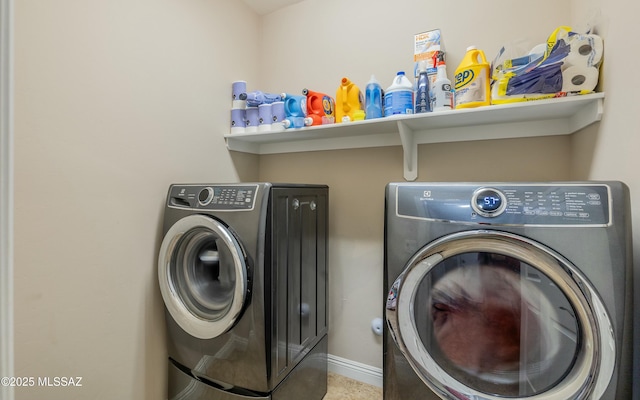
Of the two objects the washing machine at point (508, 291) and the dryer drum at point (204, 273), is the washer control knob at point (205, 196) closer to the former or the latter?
the dryer drum at point (204, 273)

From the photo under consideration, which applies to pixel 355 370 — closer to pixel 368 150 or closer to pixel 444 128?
pixel 368 150

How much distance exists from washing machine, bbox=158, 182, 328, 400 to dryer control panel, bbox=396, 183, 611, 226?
22.4 inches

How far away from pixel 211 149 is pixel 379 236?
1181 millimetres

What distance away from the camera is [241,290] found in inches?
43.4

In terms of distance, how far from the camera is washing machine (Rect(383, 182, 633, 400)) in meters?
0.73

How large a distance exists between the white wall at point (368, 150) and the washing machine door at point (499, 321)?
719 mm

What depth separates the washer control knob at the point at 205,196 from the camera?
1252 millimetres

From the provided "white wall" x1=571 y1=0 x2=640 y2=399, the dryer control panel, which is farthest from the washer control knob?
"white wall" x1=571 y1=0 x2=640 y2=399

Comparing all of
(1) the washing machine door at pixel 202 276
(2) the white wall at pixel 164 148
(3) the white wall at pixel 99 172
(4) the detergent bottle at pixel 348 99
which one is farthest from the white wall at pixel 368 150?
(1) the washing machine door at pixel 202 276

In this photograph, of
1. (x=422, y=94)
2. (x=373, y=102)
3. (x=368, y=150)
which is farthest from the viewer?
(x=368, y=150)

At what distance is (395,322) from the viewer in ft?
3.04

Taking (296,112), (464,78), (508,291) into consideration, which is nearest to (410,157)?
(464,78)

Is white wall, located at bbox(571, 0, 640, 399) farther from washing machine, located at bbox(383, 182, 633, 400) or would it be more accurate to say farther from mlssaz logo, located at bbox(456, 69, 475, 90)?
mlssaz logo, located at bbox(456, 69, 475, 90)

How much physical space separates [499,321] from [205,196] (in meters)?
1.25
